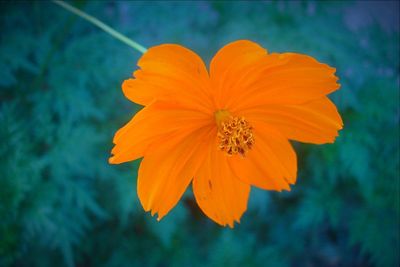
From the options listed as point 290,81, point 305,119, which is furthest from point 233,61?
point 305,119

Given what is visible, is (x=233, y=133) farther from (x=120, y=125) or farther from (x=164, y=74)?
(x=120, y=125)

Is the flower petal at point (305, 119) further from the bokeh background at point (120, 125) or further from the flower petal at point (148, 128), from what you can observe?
the bokeh background at point (120, 125)

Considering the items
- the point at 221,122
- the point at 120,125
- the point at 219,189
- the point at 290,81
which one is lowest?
the point at 120,125

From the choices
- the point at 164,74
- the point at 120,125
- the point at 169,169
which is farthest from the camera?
the point at 120,125

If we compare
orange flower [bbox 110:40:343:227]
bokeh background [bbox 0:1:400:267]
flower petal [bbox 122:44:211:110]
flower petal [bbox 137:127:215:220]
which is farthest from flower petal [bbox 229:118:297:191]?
bokeh background [bbox 0:1:400:267]

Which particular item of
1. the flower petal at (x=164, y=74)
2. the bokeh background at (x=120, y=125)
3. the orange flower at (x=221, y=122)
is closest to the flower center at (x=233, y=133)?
the orange flower at (x=221, y=122)

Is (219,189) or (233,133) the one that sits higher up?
(233,133)

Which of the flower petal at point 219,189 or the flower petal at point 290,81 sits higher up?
the flower petal at point 290,81
